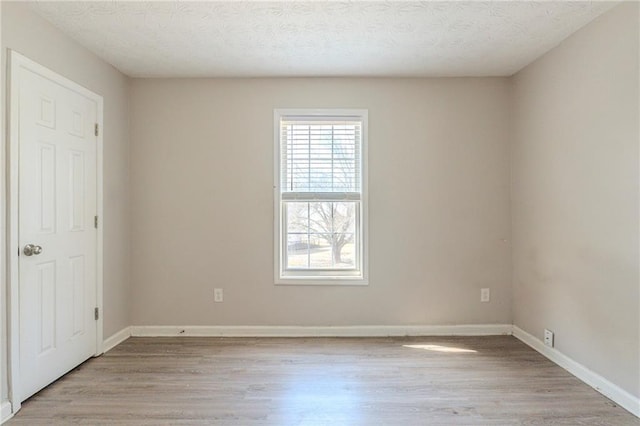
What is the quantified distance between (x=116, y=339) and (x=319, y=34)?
9.75 feet

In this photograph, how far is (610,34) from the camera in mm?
2230

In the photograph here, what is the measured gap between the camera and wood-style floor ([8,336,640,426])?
2.06m

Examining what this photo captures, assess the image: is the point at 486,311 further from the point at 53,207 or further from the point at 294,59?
the point at 53,207

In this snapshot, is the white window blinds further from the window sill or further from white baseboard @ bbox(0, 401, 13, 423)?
white baseboard @ bbox(0, 401, 13, 423)

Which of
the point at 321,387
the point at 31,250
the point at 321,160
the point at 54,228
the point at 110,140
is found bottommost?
the point at 321,387

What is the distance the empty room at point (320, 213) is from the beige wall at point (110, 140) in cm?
2

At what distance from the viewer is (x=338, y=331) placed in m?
3.33

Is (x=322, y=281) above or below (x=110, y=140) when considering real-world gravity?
below

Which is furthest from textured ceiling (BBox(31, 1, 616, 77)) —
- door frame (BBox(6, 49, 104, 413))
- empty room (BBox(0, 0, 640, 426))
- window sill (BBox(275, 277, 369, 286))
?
window sill (BBox(275, 277, 369, 286))

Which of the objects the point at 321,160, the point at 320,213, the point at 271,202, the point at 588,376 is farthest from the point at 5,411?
the point at 588,376

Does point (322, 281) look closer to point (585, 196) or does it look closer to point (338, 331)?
point (338, 331)

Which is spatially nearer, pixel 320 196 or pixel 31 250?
pixel 31 250

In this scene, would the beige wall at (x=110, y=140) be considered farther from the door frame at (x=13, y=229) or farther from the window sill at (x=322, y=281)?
the window sill at (x=322, y=281)

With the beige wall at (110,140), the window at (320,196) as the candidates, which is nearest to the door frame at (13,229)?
the beige wall at (110,140)
